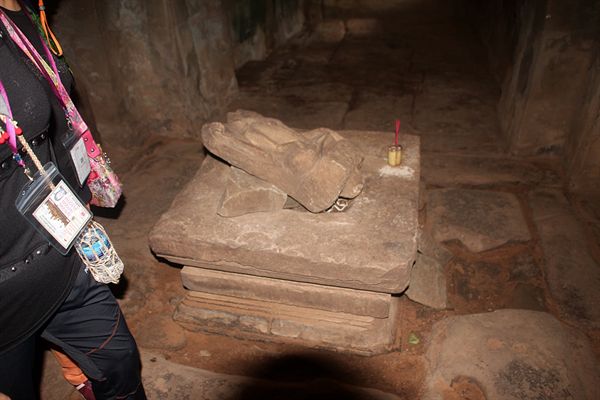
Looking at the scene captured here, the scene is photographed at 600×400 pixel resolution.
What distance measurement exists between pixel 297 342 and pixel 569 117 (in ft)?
9.22

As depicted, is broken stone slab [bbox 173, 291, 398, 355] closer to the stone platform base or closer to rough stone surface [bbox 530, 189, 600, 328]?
the stone platform base

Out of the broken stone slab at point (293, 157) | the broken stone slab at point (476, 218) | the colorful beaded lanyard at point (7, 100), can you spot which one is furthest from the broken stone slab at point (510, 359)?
the colorful beaded lanyard at point (7, 100)

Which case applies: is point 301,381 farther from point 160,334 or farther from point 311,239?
point 160,334

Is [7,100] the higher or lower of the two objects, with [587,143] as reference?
higher

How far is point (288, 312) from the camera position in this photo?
2.50m

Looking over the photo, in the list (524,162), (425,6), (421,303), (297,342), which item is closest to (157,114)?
(297,342)

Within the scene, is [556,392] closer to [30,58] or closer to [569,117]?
[569,117]

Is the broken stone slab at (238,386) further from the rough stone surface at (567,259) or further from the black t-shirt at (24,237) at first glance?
the rough stone surface at (567,259)

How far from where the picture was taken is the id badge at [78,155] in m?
1.71

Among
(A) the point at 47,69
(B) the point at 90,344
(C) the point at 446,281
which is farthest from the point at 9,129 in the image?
(C) the point at 446,281

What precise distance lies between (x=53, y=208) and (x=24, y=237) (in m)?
0.13

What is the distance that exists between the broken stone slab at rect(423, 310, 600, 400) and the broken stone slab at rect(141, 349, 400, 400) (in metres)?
0.34

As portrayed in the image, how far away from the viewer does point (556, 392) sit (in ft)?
6.93

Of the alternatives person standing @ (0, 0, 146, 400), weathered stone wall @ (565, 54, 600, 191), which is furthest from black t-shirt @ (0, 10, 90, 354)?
weathered stone wall @ (565, 54, 600, 191)
